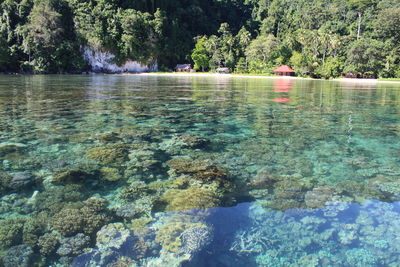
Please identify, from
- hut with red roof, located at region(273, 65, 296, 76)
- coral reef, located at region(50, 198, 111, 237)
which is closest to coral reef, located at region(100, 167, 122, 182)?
coral reef, located at region(50, 198, 111, 237)

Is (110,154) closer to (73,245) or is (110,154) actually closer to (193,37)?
(73,245)

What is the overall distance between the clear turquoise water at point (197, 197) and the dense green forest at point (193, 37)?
6091cm

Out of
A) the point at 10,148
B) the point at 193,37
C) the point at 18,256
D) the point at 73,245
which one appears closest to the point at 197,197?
the point at 73,245

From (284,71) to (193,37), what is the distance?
51508 millimetres

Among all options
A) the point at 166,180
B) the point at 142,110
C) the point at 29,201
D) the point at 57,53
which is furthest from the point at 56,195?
the point at 57,53

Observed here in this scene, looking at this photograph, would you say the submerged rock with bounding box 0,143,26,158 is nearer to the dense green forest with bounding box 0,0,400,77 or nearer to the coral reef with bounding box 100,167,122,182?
the coral reef with bounding box 100,167,122,182

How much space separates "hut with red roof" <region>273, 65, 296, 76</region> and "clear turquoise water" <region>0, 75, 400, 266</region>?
6351 cm

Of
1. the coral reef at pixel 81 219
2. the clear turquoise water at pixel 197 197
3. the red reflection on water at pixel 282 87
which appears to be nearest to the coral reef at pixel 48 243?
the clear turquoise water at pixel 197 197

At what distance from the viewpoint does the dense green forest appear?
67.6 m

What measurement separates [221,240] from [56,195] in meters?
3.35

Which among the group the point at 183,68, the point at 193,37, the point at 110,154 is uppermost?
the point at 193,37

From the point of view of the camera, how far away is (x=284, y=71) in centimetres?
7250

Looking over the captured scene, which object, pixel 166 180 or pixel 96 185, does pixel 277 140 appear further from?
pixel 96 185

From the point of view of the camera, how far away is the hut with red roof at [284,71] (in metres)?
72.4
